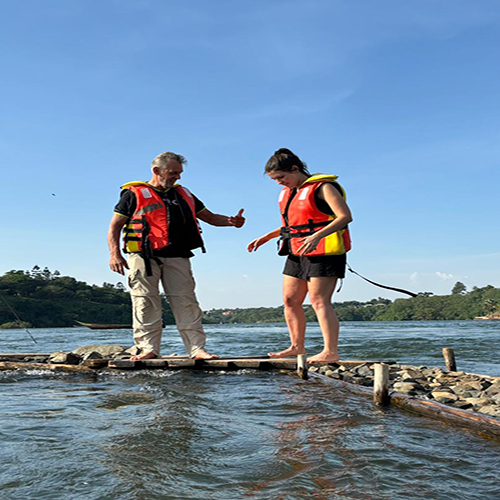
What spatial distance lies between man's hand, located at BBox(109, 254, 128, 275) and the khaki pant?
142 millimetres

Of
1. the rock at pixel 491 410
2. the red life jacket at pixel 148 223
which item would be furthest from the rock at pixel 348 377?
the red life jacket at pixel 148 223

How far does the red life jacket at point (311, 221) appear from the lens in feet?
19.2

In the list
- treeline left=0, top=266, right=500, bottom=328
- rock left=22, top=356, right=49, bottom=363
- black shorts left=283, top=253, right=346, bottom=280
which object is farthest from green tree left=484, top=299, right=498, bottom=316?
black shorts left=283, top=253, right=346, bottom=280

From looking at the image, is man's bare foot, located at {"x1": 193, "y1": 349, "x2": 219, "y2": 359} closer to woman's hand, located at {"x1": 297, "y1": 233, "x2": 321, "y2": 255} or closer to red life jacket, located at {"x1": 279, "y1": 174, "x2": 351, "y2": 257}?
red life jacket, located at {"x1": 279, "y1": 174, "x2": 351, "y2": 257}

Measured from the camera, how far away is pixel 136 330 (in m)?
6.73

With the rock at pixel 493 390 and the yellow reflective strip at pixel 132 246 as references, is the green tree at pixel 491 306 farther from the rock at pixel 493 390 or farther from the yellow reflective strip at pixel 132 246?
the yellow reflective strip at pixel 132 246

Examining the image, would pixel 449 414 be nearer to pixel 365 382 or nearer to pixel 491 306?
pixel 365 382

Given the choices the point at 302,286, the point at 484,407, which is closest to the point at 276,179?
the point at 302,286

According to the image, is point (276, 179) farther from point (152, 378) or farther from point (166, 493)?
point (166, 493)

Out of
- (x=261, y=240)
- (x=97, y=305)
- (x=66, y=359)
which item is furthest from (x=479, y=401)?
(x=97, y=305)

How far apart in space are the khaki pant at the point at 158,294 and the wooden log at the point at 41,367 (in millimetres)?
1203

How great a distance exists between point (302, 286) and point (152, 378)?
213 centimetres

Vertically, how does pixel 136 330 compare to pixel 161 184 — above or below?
below

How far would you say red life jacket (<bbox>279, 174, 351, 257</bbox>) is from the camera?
5855 mm
